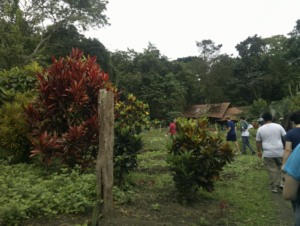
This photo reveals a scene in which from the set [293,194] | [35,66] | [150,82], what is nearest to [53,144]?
[35,66]

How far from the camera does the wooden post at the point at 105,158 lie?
3.29 meters

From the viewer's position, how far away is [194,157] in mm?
4156

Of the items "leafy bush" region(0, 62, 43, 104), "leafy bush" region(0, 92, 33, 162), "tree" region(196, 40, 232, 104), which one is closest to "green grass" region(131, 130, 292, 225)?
"leafy bush" region(0, 92, 33, 162)

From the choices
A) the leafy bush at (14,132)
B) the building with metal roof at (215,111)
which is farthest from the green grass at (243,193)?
the building with metal roof at (215,111)

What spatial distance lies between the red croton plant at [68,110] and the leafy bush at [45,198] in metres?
0.62

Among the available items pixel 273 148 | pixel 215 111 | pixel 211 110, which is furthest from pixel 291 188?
pixel 211 110

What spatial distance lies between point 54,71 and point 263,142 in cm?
489

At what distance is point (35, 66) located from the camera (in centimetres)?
625

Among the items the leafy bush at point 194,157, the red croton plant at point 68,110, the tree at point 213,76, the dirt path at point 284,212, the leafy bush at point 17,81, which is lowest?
the dirt path at point 284,212

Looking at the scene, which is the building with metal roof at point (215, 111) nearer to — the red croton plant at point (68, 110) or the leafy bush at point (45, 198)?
the red croton plant at point (68, 110)

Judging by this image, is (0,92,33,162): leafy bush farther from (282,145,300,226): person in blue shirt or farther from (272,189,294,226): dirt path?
(272,189,294,226): dirt path

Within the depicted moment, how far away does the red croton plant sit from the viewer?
4230 millimetres

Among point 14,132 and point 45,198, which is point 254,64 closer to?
point 14,132

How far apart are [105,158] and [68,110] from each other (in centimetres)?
166
